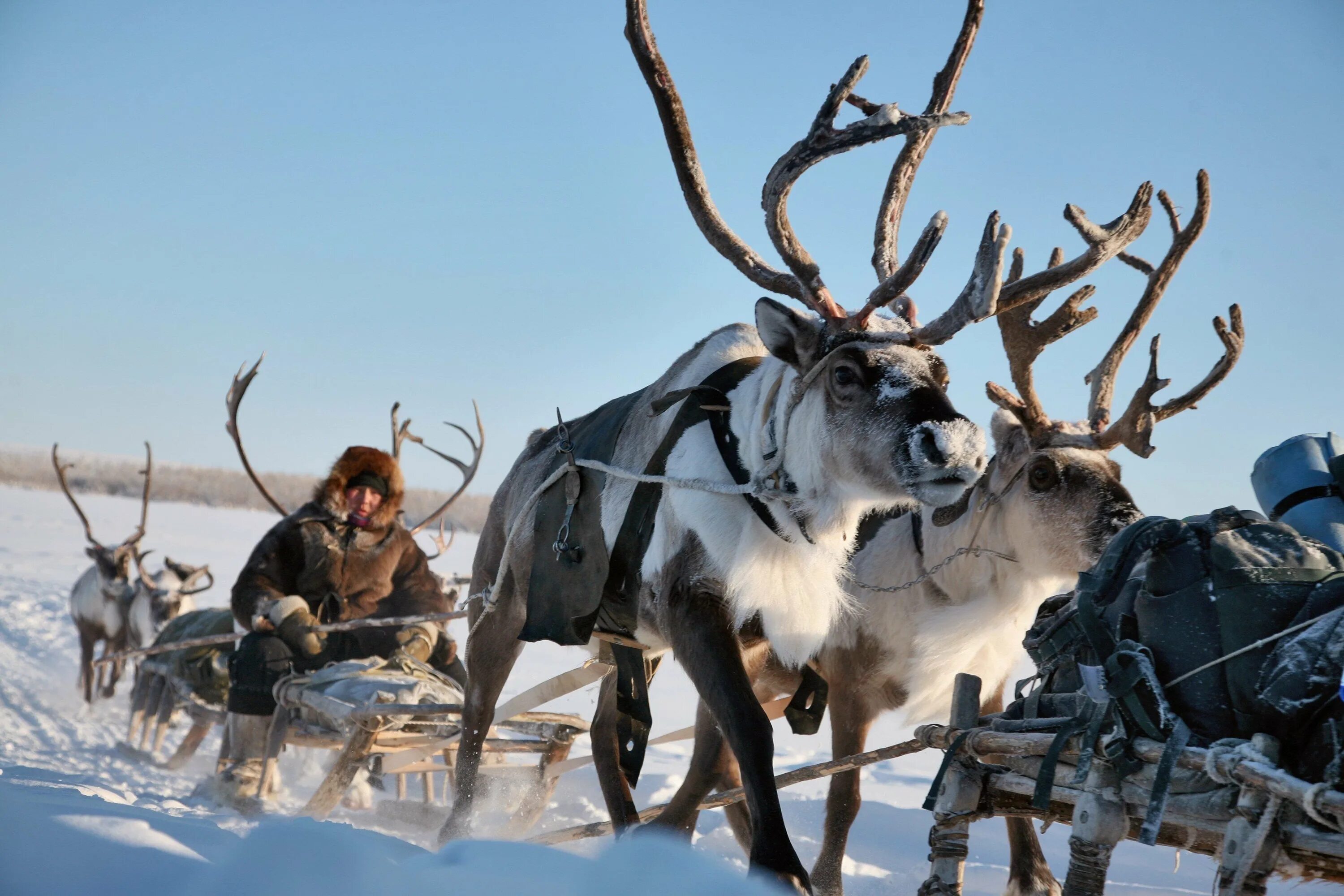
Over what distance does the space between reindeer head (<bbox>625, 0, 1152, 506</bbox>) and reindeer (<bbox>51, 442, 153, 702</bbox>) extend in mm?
8438

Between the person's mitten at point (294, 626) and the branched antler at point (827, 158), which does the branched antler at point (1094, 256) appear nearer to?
the branched antler at point (827, 158)

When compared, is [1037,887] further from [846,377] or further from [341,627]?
[341,627]

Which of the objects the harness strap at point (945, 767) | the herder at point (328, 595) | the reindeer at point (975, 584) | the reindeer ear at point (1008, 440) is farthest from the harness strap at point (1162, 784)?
the herder at point (328, 595)

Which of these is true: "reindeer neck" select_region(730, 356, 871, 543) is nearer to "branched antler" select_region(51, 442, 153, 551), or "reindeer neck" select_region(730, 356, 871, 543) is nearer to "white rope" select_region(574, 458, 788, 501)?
"white rope" select_region(574, 458, 788, 501)

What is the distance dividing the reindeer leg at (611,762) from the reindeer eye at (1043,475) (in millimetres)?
1721

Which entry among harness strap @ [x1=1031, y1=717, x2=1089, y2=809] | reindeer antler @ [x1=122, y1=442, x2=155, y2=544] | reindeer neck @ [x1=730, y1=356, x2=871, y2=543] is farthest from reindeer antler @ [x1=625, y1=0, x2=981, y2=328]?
reindeer antler @ [x1=122, y1=442, x2=155, y2=544]

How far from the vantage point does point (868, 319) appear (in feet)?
9.97

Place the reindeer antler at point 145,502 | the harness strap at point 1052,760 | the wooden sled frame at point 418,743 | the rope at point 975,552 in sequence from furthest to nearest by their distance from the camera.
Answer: the reindeer antler at point 145,502 → the wooden sled frame at point 418,743 → the rope at point 975,552 → the harness strap at point 1052,760

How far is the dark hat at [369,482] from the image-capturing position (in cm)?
599

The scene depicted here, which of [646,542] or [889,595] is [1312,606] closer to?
[646,542]

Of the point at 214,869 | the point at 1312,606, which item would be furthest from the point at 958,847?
the point at 214,869

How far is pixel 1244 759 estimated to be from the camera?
1.81 m

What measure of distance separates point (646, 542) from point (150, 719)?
20.7 ft

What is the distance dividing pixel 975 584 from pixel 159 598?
8.39 meters
